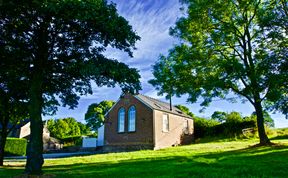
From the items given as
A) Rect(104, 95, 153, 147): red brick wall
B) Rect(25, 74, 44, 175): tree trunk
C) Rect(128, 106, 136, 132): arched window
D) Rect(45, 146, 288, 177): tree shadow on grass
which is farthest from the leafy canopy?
Rect(128, 106, 136, 132): arched window

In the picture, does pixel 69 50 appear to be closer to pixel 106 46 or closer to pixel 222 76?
pixel 106 46

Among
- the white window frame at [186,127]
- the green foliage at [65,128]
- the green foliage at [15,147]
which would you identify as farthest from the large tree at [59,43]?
the green foliage at [65,128]

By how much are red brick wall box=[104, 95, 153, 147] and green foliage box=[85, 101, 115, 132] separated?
102 ft

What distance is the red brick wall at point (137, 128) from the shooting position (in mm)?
30531

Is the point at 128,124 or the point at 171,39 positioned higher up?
the point at 171,39

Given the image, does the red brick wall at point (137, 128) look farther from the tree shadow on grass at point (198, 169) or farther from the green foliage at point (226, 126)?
the tree shadow on grass at point (198, 169)

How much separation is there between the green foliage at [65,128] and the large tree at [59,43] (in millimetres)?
65267

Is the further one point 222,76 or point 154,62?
point 154,62

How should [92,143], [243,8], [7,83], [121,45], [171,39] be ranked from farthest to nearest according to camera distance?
[92,143]
[171,39]
[243,8]
[7,83]
[121,45]

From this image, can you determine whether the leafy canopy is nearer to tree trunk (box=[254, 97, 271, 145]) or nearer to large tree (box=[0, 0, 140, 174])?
large tree (box=[0, 0, 140, 174])

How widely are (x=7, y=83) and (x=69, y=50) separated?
4.58 m

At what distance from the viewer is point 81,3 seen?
9.91 meters

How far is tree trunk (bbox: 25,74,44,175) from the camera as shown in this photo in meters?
10.8

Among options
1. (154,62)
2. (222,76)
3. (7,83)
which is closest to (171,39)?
(154,62)
